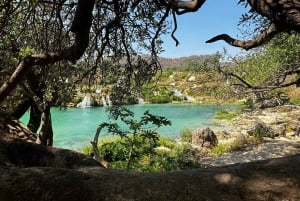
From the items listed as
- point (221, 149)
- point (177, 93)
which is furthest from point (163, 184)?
point (177, 93)

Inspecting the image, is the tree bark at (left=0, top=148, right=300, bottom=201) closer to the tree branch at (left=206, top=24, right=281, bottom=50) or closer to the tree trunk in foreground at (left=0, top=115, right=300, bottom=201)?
the tree trunk in foreground at (left=0, top=115, right=300, bottom=201)

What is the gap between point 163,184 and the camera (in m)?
1.77

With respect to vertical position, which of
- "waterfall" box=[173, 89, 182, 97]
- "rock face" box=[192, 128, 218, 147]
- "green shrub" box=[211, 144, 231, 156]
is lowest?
"green shrub" box=[211, 144, 231, 156]

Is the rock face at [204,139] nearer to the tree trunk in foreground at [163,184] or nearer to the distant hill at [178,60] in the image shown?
the distant hill at [178,60]

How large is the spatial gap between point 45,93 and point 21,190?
549cm

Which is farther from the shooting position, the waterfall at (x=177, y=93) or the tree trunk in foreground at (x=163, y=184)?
the waterfall at (x=177, y=93)

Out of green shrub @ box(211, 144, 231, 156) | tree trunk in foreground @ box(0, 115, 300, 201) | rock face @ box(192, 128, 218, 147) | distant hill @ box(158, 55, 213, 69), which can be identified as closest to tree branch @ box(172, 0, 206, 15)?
tree trunk in foreground @ box(0, 115, 300, 201)

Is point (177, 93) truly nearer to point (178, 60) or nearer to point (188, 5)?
point (178, 60)

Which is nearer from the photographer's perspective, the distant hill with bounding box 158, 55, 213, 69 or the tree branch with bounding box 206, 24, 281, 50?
the tree branch with bounding box 206, 24, 281, 50

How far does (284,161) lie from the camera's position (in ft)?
6.12

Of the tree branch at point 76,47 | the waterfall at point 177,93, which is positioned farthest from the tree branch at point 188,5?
the waterfall at point 177,93

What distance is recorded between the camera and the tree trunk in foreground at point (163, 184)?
66.6 inches

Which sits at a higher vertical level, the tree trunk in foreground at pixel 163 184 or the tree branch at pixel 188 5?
the tree branch at pixel 188 5

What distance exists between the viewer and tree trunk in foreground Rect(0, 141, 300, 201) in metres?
1.69
